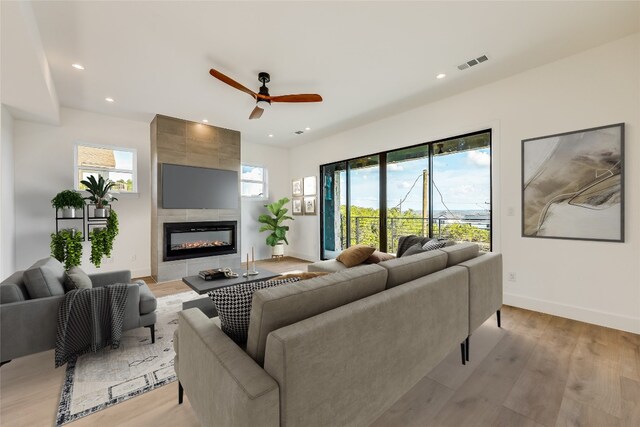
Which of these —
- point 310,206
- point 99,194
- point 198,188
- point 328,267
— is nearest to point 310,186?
point 310,206

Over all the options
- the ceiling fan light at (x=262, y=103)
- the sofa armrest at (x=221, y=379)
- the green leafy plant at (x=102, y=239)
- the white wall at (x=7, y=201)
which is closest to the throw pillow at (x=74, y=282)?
the sofa armrest at (x=221, y=379)

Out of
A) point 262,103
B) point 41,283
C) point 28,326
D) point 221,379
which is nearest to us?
point 221,379

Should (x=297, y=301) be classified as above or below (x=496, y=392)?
above

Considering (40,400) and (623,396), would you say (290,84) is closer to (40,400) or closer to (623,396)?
(40,400)

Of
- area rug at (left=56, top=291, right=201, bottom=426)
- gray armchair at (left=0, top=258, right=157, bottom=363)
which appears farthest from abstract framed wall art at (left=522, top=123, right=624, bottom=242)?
gray armchair at (left=0, top=258, right=157, bottom=363)

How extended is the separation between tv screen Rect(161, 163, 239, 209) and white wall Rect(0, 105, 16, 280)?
5.82 ft

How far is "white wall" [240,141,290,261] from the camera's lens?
636 centimetres

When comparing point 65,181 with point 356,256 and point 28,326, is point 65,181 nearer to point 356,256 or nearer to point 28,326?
point 28,326

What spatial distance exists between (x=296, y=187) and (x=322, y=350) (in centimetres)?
593

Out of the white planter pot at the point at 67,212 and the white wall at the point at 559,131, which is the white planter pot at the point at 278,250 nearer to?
the white planter pot at the point at 67,212

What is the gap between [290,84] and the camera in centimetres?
349

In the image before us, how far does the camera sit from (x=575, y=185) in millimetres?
2871

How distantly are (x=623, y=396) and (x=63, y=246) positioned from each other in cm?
585

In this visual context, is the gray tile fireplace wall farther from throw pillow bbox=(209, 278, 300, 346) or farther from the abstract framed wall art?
the abstract framed wall art
